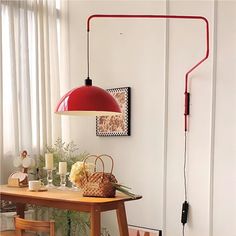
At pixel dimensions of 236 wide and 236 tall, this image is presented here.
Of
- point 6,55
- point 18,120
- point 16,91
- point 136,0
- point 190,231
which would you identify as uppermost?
point 136,0

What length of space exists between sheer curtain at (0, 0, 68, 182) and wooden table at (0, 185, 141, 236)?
799mm

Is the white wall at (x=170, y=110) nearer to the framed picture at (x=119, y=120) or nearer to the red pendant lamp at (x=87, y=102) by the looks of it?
the framed picture at (x=119, y=120)

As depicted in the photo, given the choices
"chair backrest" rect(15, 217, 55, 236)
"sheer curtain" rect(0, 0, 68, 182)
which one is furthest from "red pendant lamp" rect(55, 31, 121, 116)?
"sheer curtain" rect(0, 0, 68, 182)

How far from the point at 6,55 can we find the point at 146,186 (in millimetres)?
1871

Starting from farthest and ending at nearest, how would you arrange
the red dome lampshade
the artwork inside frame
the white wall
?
the artwork inside frame → the white wall → the red dome lampshade

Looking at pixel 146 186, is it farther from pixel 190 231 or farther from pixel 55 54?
pixel 55 54

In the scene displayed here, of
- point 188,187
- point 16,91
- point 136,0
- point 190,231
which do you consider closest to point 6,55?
point 16,91

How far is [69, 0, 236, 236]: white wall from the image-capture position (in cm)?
335

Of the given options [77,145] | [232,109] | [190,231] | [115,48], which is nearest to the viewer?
[232,109]

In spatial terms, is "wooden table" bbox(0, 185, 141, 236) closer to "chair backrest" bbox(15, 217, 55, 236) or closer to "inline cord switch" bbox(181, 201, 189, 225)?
"chair backrest" bbox(15, 217, 55, 236)

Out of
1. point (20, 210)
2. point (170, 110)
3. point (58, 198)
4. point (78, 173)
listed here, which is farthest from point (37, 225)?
point (170, 110)

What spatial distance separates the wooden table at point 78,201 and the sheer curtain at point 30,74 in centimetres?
80

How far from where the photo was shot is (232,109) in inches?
130

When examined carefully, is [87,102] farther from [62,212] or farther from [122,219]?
[62,212]
